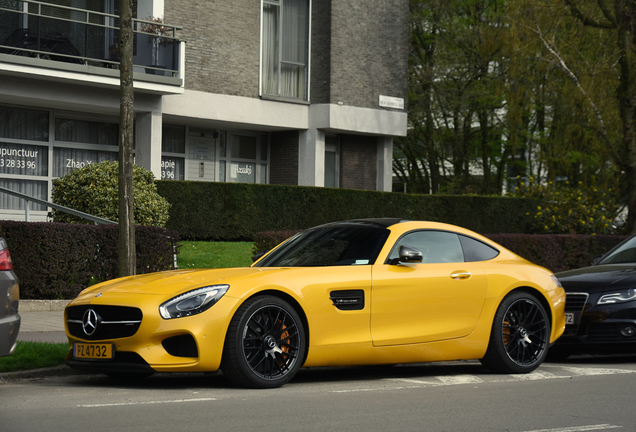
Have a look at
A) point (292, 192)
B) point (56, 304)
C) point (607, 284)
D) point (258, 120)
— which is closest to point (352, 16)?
point (258, 120)

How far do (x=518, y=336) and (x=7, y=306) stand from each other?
4.80m

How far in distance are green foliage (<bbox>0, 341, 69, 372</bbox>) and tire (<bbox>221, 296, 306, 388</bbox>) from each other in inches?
83.3

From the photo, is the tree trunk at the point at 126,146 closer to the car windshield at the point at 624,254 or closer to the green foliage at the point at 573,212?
the car windshield at the point at 624,254

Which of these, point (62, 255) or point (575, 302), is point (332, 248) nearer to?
point (575, 302)

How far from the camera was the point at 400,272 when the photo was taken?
767cm

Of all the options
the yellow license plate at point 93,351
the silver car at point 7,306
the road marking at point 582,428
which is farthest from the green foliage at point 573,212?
the silver car at point 7,306

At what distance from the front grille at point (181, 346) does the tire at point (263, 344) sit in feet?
0.86

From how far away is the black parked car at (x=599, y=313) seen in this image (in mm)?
9133

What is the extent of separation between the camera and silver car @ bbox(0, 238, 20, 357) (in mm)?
6121

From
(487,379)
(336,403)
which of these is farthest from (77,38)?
(336,403)

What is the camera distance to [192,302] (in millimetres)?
6684

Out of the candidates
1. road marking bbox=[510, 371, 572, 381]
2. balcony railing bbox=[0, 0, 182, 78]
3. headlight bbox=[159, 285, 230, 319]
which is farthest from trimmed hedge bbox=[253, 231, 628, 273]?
headlight bbox=[159, 285, 230, 319]

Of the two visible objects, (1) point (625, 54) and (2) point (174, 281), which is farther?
(1) point (625, 54)

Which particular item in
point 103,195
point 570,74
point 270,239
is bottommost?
point 270,239
